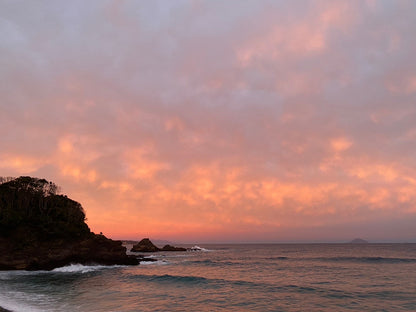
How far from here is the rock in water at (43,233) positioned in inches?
1839

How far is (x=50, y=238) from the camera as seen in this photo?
1973 inches

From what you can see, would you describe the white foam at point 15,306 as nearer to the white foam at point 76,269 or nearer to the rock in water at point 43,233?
the white foam at point 76,269

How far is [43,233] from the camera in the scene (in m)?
50.3

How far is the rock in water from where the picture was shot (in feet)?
153

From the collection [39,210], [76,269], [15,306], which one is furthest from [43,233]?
[15,306]

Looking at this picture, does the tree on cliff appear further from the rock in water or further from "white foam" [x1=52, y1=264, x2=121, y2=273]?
"white foam" [x1=52, y1=264, x2=121, y2=273]

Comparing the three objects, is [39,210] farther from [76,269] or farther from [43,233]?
[76,269]

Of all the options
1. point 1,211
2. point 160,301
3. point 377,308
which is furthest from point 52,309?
point 1,211

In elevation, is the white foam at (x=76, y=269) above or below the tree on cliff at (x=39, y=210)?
below

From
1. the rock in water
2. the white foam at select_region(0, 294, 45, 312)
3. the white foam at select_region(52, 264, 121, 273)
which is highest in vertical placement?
the rock in water

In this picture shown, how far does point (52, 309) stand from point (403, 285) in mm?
35006

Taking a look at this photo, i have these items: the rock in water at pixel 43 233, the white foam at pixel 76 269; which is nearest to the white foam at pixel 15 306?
the white foam at pixel 76 269

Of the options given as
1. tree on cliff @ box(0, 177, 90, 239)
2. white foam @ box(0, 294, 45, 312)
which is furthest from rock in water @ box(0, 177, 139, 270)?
white foam @ box(0, 294, 45, 312)

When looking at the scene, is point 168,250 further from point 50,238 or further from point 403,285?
point 403,285
